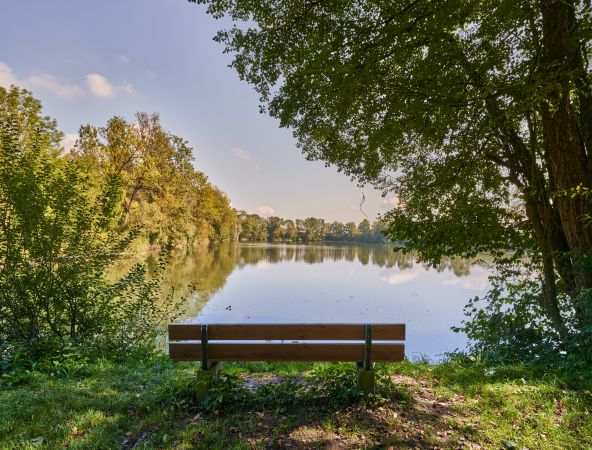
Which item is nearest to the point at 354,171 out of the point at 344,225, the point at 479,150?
the point at 479,150

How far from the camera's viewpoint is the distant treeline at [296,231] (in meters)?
104

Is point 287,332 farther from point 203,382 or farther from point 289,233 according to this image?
point 289,233

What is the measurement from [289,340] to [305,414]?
718mm

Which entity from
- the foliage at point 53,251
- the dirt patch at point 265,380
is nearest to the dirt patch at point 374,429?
the dirt patch at point 265,380

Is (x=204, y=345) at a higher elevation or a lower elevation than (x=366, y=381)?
higher

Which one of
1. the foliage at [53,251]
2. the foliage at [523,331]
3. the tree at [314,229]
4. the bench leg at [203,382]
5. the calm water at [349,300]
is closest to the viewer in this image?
the bench leg at [203,382]

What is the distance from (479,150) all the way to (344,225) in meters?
121

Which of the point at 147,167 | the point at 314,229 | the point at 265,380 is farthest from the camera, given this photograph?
the point at 314,229

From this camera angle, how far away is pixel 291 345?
12.1 feet

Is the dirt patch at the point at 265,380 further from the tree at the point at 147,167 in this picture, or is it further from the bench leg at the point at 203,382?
the tree at the point at 147,167

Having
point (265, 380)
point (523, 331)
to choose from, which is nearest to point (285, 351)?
point (265, 380)

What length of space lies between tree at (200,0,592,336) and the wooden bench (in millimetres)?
3076

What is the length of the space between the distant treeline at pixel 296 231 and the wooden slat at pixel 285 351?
9670 centimetres

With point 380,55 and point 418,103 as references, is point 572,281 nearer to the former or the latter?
point 418,103
